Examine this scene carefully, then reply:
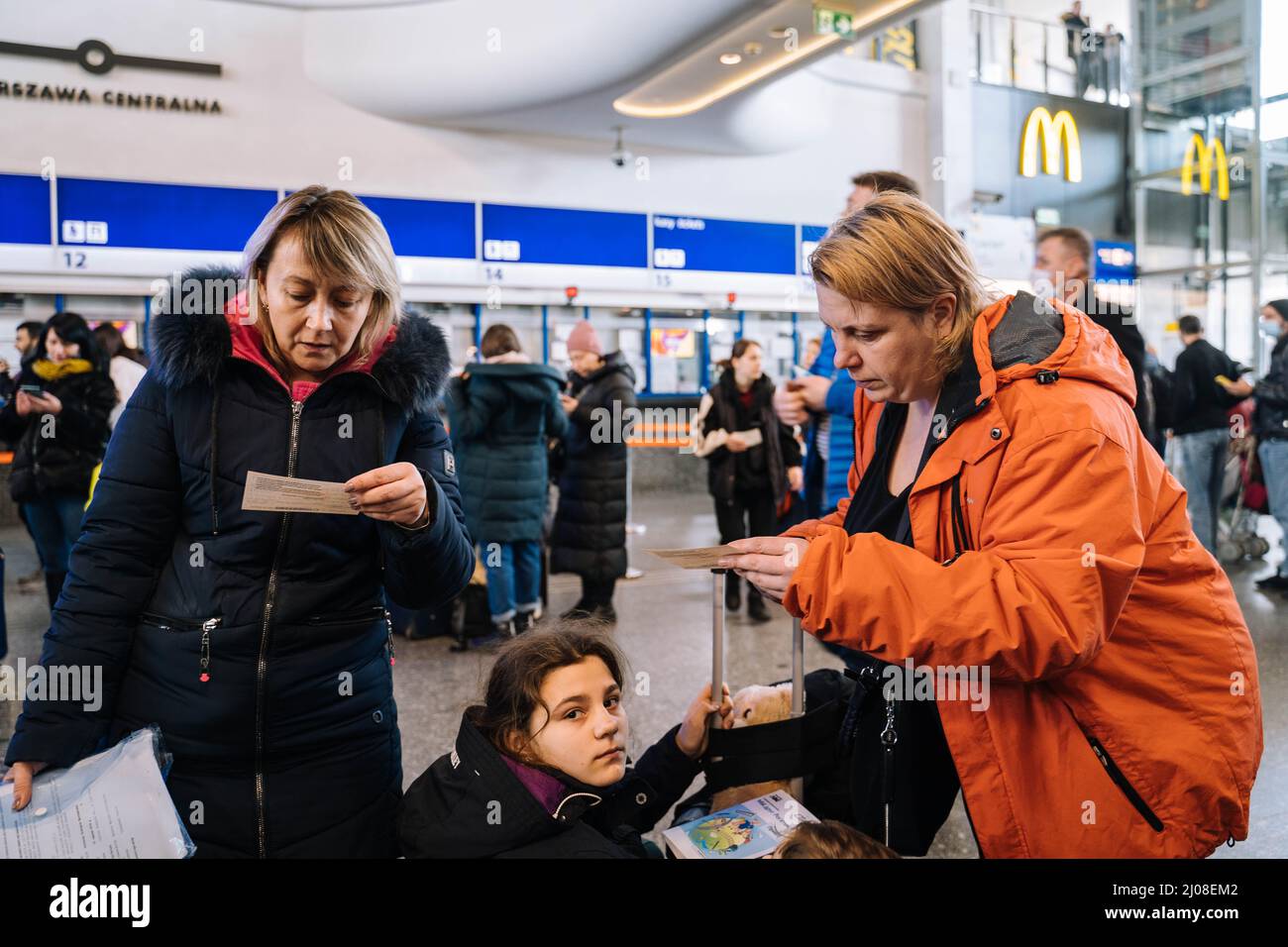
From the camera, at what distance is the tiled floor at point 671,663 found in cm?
309

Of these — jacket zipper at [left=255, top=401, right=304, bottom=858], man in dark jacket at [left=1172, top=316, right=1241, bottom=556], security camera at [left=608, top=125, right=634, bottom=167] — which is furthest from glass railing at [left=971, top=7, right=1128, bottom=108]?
jacket zipper at [left=255, top=401, right=304, bottom=858]

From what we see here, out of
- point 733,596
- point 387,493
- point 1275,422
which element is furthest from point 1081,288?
point 1275,422

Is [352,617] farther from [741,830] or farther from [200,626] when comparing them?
[741,830]

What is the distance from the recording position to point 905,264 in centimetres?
140

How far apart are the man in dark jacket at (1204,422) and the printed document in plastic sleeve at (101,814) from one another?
6864 mm

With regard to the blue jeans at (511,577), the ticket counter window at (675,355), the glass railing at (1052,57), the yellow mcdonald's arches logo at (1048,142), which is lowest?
the blue jeans at (511,577)

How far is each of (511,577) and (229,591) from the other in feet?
12.0

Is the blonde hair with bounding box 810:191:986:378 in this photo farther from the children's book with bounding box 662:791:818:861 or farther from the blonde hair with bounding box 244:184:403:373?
the children's book with bounding box 662:791:818:861

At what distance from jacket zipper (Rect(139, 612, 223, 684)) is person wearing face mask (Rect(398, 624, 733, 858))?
1.34 feet

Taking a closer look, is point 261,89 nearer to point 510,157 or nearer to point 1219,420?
point 510,157

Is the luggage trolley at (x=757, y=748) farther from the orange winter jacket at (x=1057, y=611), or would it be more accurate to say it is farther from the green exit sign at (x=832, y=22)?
the green exit sign at (x=832, y=22)

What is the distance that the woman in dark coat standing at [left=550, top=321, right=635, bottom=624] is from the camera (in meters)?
5.39

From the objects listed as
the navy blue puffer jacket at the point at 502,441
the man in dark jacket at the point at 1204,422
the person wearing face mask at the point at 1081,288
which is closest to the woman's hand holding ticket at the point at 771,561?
the person wearing face mask at the point at 1081,288

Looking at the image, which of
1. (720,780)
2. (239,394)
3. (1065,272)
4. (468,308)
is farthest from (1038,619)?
(468,308)
